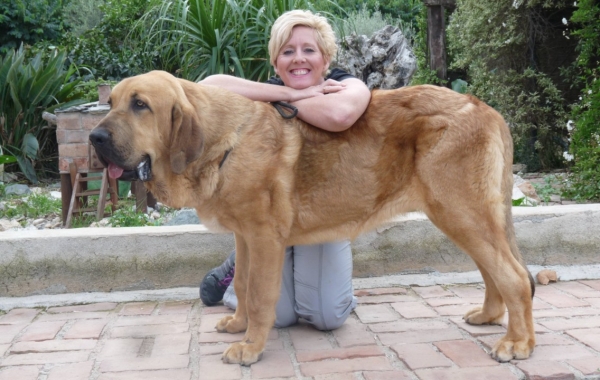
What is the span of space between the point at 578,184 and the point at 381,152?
136 inches

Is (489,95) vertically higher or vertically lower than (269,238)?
A: higher

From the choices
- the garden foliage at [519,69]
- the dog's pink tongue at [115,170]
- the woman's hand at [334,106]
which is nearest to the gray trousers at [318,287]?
the woman's hand at [334,106]

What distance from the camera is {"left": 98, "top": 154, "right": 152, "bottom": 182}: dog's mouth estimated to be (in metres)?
3.20

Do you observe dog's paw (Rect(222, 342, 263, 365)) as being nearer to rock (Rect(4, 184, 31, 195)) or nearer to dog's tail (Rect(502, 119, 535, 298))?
dog's tail (Rect(502, 119, 535, 298))

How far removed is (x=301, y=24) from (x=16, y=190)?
5169mm

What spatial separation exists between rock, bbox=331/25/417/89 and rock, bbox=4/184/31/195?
4.34m

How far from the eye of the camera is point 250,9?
26.7 feet

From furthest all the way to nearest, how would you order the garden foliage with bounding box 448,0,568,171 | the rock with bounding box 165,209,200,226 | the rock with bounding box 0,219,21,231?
the garden foliage with bounding box 448,0,568,171
the rock with bounding box 0,219,21,231
the rock with bounding box 165,209,200,226

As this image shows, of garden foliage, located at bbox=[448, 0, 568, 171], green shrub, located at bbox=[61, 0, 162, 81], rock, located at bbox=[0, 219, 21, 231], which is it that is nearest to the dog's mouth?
rock, located at bbox=[0, 219, 21, 231]

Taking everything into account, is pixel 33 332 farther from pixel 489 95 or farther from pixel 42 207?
pixel 489 95

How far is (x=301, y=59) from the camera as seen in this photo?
12.8 ft

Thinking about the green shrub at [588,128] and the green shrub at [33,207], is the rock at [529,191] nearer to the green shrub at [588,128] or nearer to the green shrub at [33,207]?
the green shrub at [588,128]

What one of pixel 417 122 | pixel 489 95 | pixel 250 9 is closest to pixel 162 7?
pixel 250 9

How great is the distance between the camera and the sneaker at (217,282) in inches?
177
